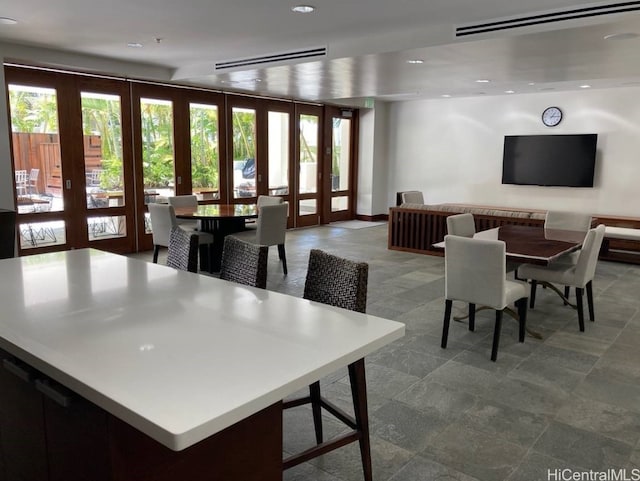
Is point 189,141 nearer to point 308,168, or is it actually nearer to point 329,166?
point 308,168

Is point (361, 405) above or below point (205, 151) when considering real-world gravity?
below

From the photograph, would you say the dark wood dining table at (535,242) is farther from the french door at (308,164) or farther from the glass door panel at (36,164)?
the french door at (308,164)

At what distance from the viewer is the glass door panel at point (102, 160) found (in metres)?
6.75

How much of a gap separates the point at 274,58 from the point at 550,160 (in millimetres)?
5416

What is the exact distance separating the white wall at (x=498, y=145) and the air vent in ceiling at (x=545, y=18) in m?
5.01

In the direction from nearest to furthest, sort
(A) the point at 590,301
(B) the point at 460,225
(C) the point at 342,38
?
(A) the point at 590,301, (B) the point at 460,225, (C) the point at 342,38

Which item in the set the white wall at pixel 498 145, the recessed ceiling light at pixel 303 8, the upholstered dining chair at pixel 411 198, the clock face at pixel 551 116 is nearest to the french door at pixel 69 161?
the recessed ceiling light at pixel 303 8

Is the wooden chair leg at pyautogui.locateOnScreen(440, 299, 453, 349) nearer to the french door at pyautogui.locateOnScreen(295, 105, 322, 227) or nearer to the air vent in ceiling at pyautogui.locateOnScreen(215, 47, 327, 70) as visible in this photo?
the air vent in ceiling at pyautogui.locateOnScreen(215, 47, 327, 70)

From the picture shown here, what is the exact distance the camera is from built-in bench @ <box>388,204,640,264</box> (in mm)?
6727

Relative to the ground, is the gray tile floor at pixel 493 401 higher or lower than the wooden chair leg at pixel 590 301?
lower

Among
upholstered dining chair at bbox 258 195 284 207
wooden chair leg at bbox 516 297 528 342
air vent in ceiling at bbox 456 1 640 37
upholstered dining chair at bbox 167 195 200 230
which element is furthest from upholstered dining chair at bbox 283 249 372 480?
upholstered dining chair at bbox 258 195 284 207

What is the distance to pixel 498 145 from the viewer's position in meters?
9.48

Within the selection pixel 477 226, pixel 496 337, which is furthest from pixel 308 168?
pixel 496 337

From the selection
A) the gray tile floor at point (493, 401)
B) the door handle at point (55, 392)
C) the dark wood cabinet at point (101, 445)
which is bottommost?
the gray tile floor at point (493, 401)
